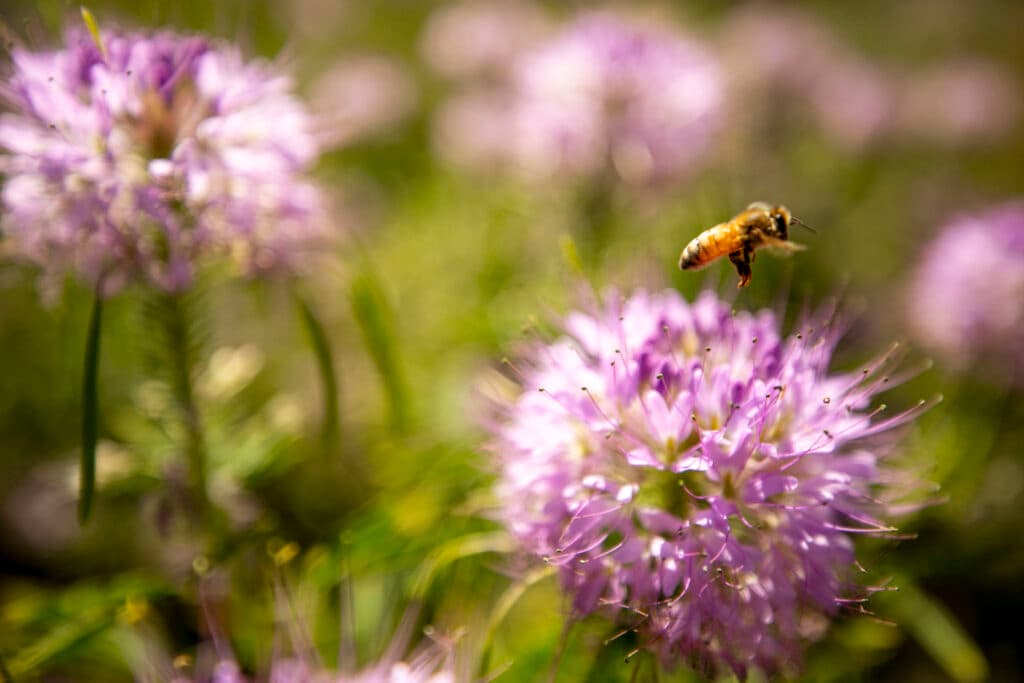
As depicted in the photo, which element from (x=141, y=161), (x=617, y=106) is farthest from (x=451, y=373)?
(x=141, y=161)

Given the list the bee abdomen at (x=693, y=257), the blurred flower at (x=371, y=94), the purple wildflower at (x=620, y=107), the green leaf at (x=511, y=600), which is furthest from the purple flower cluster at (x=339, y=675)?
the blurred flower at (x=371, y=94)

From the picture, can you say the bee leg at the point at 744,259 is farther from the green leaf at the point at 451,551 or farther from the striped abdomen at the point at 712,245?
the green leaf at the point at 451,551

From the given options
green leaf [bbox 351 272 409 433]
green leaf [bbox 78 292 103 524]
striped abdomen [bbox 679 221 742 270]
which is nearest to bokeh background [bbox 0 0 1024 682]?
green leaf [bbox 351 272 409 433]

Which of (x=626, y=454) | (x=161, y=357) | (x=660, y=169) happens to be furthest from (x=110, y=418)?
(x=626, y=454)

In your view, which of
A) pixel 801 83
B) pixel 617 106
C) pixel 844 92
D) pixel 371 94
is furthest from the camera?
pixel 371 94

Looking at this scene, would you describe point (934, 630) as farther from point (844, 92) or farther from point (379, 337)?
point (844, 92)
